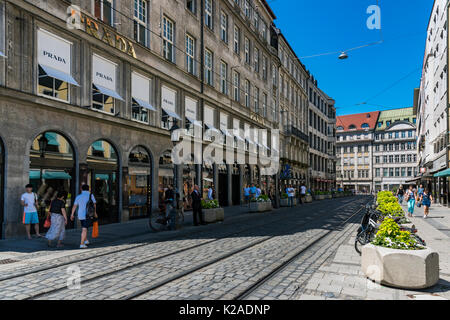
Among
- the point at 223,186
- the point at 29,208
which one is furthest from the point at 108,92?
the point at 223,186

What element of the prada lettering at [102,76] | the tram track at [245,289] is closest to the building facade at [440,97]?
the tram track at [245,289]

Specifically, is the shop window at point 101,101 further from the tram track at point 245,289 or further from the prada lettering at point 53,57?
the tram track at point 245,289

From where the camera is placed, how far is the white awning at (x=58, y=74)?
11.5 meters

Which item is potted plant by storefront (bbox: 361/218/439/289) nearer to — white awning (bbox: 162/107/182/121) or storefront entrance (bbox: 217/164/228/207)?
white awning (bbox: 162/107/182/121)

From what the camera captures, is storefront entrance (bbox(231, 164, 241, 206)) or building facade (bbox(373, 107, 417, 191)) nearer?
storefront entrance (bbox(231, 164, 241, 206))

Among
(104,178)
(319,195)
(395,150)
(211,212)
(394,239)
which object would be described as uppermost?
(395,150)

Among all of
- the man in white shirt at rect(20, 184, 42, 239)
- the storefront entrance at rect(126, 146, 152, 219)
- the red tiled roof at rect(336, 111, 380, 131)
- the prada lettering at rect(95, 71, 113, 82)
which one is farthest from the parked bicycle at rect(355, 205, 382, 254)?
the red tiled roof at rect(336, 111, 380, 131)

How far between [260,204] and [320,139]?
4199cm

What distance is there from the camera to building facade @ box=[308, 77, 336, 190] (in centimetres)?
5362

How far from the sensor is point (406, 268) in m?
5.20

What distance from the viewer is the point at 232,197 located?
88.5 ft

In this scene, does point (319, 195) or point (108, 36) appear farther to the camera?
point (319, 195)

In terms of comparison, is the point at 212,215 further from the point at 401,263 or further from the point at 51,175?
the point at 401,263

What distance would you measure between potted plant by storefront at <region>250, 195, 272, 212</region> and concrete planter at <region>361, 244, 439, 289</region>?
14.5 meters
